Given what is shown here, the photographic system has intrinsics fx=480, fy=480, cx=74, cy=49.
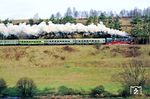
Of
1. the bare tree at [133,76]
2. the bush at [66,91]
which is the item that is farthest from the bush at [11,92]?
the bare tree at [133,76]

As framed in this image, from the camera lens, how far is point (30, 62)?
86.4 meters

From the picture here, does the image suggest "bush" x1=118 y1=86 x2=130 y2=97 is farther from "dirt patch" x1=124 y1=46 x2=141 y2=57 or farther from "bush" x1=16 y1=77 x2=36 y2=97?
"dirt patch" x1=124 y1=46 x2=141 y2=57

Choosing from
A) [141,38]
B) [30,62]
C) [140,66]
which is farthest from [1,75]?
[141,38]

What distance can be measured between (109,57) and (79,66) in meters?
7.71

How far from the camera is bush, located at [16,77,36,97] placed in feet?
213

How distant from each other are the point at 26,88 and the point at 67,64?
19198mm

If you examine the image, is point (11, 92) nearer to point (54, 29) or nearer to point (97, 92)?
point (97, 92)

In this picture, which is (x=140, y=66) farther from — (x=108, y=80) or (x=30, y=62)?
(x=30, y=62)

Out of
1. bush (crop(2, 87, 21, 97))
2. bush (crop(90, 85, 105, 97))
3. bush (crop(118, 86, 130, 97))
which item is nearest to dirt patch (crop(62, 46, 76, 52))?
bush (crop(2, 87, 21, 97))

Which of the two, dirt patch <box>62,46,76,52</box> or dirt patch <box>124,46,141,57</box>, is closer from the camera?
dirt patch <box>124,46,141,57</box>

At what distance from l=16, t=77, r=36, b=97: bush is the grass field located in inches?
129

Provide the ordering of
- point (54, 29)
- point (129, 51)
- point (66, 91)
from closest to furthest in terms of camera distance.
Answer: point (66, 91) → point (129, 51) → point (54, 29)

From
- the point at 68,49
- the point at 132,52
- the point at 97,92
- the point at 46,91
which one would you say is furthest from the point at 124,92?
the point at 68,49

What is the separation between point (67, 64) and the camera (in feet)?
275
